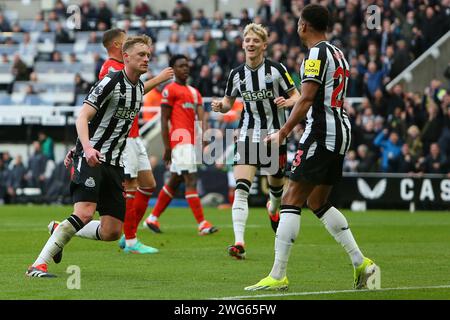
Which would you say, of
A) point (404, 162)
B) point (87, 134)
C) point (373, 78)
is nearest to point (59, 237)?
point (87, 134)

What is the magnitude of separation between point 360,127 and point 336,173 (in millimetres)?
16249

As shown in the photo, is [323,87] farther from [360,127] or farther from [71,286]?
[360,127]

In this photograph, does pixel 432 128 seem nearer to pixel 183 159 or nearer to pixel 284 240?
pixel 183 159

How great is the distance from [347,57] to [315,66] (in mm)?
18593

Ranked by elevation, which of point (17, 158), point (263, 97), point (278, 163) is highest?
point (263, 97)

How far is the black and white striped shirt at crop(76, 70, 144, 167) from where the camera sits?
33.7 feet

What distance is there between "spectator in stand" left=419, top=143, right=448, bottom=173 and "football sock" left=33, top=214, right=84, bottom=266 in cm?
1480

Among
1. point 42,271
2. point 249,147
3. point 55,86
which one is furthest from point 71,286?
point 55,86

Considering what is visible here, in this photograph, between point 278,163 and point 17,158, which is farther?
point 17,158

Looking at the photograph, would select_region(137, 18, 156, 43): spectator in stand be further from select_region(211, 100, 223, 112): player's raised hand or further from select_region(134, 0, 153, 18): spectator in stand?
select_region(211, 100, 223, 112): player's raised hand

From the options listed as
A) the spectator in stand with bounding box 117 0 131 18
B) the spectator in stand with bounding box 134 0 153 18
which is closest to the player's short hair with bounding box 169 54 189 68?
the spectator in stand with bounding box 134 0 153 18

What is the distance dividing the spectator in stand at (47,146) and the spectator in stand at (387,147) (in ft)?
28.2

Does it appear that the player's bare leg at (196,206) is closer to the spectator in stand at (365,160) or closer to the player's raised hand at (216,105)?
the player's raised hand at (216,105)

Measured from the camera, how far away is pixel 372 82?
26.4m
